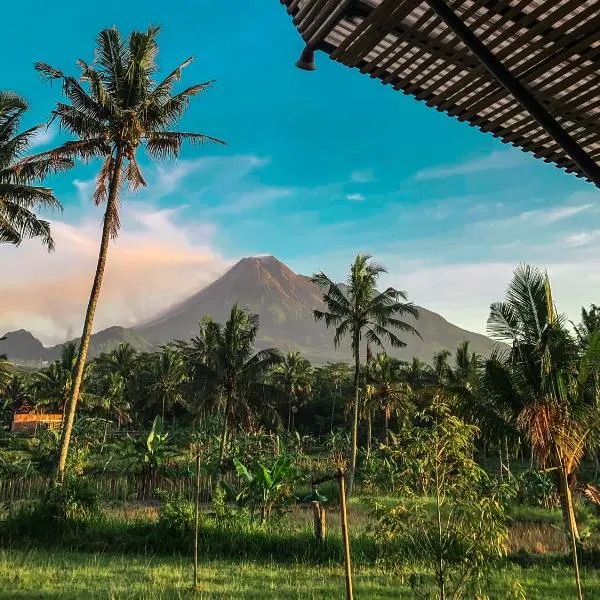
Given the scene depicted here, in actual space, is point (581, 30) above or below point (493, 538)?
above

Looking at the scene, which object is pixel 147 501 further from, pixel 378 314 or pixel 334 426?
pixel 334 426

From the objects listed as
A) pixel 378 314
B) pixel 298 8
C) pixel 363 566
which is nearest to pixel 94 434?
pixel 378 314

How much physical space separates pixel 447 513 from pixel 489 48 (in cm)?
487

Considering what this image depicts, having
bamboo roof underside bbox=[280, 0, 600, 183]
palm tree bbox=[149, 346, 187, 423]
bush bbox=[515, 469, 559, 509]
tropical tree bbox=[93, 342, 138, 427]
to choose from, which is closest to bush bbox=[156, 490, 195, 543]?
bamboo roof underside bbox=[280, 0, 600, 183]

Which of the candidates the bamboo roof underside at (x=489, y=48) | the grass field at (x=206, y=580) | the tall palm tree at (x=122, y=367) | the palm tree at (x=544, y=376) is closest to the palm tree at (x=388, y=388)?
the palm tree at (x=544, y=376)

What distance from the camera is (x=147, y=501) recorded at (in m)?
21.1

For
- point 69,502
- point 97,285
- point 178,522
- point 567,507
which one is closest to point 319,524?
point 178,522

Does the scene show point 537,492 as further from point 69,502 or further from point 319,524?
point 69,502

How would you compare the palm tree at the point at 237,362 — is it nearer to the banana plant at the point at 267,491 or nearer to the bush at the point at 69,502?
the banana plant at the point at 267,491

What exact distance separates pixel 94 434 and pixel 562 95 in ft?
135

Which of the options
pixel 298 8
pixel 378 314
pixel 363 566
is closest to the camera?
pixel 298 8

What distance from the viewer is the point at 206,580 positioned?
889 cm

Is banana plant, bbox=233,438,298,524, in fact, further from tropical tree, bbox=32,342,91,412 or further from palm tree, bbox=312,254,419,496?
tropical tree, bbox=32,342,91,412

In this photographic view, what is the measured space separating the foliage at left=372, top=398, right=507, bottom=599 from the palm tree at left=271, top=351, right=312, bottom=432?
4526cm
